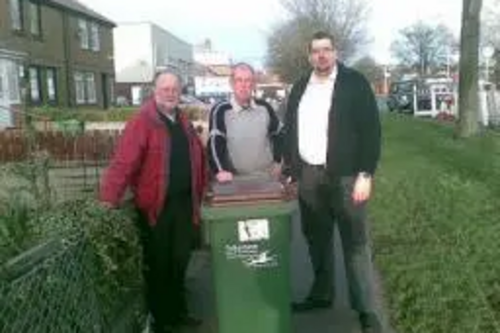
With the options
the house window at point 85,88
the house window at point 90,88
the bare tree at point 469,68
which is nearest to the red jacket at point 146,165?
the bare tree at point 469,68

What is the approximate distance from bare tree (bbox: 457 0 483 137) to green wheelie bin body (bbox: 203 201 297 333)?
17.8m

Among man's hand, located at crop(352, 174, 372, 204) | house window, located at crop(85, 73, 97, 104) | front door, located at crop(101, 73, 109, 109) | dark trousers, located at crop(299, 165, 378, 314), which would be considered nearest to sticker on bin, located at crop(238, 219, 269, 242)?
man's hand, located at crop(352, 174, 372, 204)

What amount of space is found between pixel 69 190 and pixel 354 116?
361cm

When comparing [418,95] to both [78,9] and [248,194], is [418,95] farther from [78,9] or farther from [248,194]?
[248,194]

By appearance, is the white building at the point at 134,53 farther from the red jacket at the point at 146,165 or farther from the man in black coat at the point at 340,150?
the red jacket at the point at 146,165

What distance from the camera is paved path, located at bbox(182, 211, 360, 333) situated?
21.2 ft

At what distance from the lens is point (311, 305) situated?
6.88 m

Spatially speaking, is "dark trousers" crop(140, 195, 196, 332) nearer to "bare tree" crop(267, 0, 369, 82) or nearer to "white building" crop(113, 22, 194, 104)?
"bare tree" crop(267, 0, 369, 82)

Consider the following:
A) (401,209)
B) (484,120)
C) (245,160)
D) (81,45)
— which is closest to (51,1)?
(81,45)

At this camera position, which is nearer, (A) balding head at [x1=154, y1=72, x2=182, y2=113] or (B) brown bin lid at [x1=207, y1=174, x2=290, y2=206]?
Result: (B) brown bin lid at [x1=207, y1=174, x2=290, y2=206]

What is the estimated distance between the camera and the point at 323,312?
6816 mm

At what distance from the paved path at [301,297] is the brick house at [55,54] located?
88.1 feet

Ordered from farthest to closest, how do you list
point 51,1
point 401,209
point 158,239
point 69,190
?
point 51,1
point 401,209
point 69,190
point 158,239

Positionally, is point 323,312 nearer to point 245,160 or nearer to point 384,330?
point 384,330
